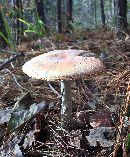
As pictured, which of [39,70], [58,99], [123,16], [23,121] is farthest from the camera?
[123,16]

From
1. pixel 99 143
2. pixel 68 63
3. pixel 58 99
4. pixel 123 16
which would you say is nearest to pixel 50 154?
pixel 99 143

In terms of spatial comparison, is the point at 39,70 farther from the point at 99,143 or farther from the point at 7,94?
the point at 7,94

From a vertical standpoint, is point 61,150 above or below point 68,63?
below

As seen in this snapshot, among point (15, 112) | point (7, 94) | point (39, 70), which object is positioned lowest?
point (7, 94)

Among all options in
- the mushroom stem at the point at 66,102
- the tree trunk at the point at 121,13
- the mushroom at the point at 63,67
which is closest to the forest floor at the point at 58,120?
the mushroom stem at the point at 66,102

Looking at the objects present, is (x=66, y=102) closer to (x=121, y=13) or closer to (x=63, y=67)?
(x=63, y=67)

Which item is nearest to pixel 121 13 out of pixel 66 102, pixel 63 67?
pixel 66 102

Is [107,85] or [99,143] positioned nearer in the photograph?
[99,143]

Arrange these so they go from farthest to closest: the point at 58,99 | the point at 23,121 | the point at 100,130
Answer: the point at 58,99 < the point at 23,121 < the point at 100,130

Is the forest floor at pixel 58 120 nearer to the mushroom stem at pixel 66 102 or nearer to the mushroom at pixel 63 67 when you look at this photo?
the mushroom stem at pixel 66 102
